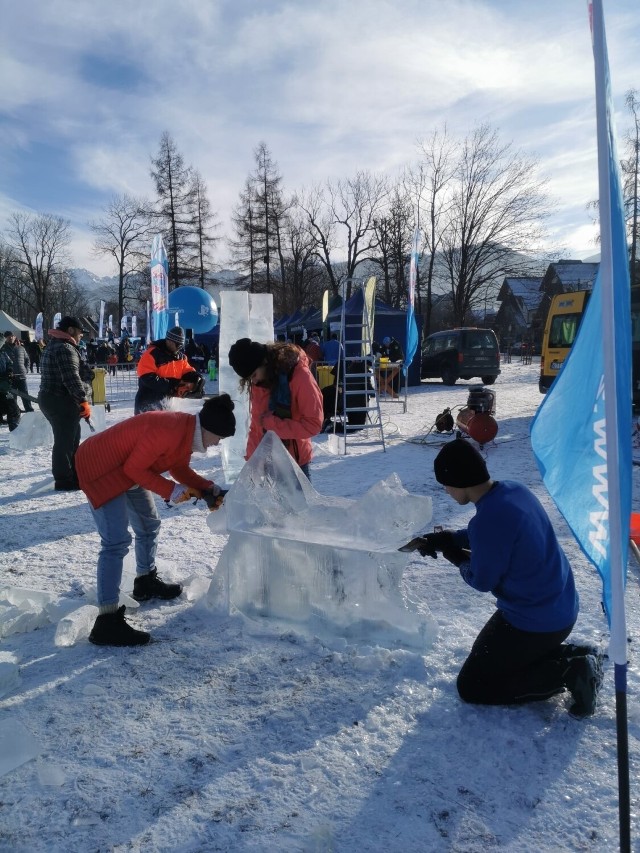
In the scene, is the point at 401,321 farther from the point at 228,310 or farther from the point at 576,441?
the point at 576,441

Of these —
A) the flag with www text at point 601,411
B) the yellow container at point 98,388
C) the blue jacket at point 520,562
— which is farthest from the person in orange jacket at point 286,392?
the yellow container at point 98,388

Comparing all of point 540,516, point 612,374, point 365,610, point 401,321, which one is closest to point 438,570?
point 365,610

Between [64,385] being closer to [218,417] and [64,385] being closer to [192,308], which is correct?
[218,417]

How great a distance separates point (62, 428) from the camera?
18.5ft

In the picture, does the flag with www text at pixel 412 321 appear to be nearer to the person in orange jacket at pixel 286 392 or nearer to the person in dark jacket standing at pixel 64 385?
the person in dark jacket standing at pixel 64 385

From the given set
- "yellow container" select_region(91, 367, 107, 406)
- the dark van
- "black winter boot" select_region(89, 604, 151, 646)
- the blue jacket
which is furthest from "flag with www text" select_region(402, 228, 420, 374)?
the blue jacket

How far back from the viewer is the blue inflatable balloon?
13.0m

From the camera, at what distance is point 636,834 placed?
1752mm

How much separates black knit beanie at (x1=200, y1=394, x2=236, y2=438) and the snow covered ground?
3.75ft

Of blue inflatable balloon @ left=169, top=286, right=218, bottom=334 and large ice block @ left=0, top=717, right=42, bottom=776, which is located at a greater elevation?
blue inflatable balloon @ left=169, top=286, right=218, bottom=334

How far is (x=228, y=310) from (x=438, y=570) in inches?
143

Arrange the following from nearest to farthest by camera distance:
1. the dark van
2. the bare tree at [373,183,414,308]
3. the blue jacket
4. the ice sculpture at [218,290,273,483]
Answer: the blue jacket, the ice sculpture at [218,290,273,483], the dark van, the bare tree at [373,183,414,308]

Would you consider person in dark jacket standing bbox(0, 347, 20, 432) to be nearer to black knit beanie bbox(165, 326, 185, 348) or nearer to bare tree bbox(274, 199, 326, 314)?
black knit beanie bbox(165, 326, 185, 348)

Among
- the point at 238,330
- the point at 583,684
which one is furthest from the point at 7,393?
the point at 583,684
